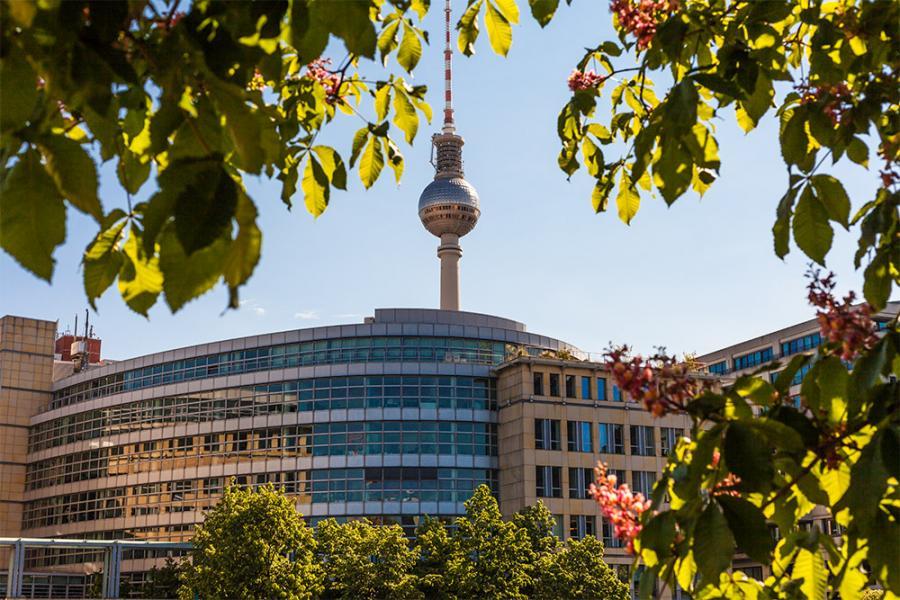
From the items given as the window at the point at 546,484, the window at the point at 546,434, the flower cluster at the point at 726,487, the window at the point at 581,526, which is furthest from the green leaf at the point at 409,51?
the window at the point at 581,526

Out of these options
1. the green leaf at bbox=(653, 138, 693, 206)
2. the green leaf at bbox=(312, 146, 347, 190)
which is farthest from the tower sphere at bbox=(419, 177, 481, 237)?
the green leaf at bbox=(653, 138, 693, 206)

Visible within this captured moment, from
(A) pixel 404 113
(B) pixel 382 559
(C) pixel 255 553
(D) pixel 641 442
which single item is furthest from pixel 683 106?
(D) pixel 641 442

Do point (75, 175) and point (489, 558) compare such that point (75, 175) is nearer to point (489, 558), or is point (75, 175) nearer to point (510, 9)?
point (510, 9)

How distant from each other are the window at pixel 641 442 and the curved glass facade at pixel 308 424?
9.54 metres

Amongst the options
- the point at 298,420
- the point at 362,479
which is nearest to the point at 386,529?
the point at 362,479

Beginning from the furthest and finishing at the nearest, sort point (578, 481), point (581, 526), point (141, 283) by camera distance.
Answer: point (578, 481)
point (581, 526)
point (141, 283)

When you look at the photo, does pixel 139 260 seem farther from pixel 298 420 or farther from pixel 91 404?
pixel 91 404

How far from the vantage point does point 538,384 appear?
75.9 metres

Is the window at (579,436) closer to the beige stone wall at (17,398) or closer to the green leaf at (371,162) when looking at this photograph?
the beige stone wall at (17,398)


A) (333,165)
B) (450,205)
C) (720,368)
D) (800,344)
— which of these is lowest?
(333,165)

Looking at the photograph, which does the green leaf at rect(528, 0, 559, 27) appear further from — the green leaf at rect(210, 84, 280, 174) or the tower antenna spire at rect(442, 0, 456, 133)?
the tower antenna spire at rect(442, 0, 456, 133)

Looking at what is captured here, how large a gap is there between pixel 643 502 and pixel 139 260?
233 cm

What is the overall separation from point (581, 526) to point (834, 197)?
71721mm

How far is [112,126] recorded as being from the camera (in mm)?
3072
